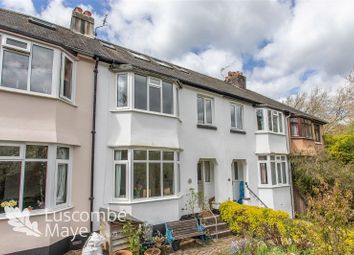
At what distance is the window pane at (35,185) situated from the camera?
7.94 metres

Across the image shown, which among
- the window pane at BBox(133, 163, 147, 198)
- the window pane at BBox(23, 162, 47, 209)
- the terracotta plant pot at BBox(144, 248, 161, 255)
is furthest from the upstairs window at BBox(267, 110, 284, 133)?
the window pane at BBox(23, 162, 47, 209)

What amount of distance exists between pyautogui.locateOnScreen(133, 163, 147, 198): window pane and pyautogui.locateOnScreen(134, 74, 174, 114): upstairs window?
8.17 ft

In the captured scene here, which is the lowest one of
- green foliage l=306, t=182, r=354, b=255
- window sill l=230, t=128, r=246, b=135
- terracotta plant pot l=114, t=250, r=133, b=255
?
terracotta plant pot l=114, t=250, r=133, b=255

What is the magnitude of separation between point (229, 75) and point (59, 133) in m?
17.8

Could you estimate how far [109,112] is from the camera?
10.6 m

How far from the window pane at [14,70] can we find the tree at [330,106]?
35.8 meters

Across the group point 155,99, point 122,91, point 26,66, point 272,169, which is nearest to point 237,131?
point 272,169

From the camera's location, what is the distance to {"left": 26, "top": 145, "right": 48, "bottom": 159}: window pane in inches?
318

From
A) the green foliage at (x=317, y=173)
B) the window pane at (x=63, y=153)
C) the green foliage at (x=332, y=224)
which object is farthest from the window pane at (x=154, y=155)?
the green foliage at (x=317, y=173)

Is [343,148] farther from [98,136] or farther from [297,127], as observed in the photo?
[98,136]

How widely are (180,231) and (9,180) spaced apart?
6325 mm

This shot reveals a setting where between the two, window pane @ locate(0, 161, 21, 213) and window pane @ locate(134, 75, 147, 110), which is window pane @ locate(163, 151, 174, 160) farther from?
window pane @ locate(0, 161, 21, 213)

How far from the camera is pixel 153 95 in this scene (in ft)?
37.4

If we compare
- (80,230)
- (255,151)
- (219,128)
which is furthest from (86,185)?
(255,151)
